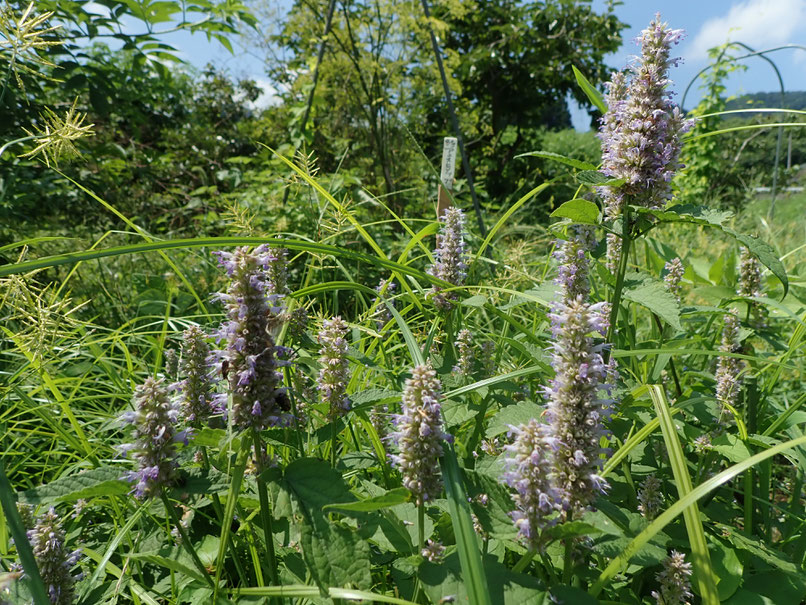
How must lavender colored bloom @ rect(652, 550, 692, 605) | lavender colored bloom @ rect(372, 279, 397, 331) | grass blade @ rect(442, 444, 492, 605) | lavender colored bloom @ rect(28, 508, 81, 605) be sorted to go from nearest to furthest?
grass blade @ rect(442, 444, 492, 605) < lavender colored bloom @ rect(28, 508, 81, 605) < lavender colored bloom @ rect(652, 550, 692, 605) < lavender colored bloom @ rect(372, 279, 397, 331)

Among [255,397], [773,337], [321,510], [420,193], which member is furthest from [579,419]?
[420,193]

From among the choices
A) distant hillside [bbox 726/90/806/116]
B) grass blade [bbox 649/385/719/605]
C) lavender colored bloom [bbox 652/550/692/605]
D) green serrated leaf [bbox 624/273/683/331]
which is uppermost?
distant hillside [bbox 726/90/806/116]

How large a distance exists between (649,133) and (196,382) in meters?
1.45

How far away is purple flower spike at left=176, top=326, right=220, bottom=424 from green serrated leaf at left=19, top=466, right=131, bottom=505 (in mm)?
253

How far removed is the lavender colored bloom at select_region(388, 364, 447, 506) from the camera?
40.4 inches

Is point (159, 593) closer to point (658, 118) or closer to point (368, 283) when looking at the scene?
point (658, 118)

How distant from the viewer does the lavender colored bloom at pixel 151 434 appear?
111cm

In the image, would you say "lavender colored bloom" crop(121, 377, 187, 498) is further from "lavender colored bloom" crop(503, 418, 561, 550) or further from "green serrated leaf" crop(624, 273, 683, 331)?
"green serrated leaf" crop(624, 273, 683, 331)

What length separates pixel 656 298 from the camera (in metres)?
1.61

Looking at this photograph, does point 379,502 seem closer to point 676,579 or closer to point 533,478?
point 533,478

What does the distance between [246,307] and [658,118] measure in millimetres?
1264

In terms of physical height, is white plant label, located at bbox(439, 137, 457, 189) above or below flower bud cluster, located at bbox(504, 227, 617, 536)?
above

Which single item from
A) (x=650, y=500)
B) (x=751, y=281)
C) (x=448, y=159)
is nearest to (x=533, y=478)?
(x=650, y=500)

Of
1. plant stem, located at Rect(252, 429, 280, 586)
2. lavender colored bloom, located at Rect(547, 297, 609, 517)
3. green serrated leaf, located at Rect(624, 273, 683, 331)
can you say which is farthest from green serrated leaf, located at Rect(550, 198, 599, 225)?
plant stem, located at Rect(252, 429, 280, 586)
